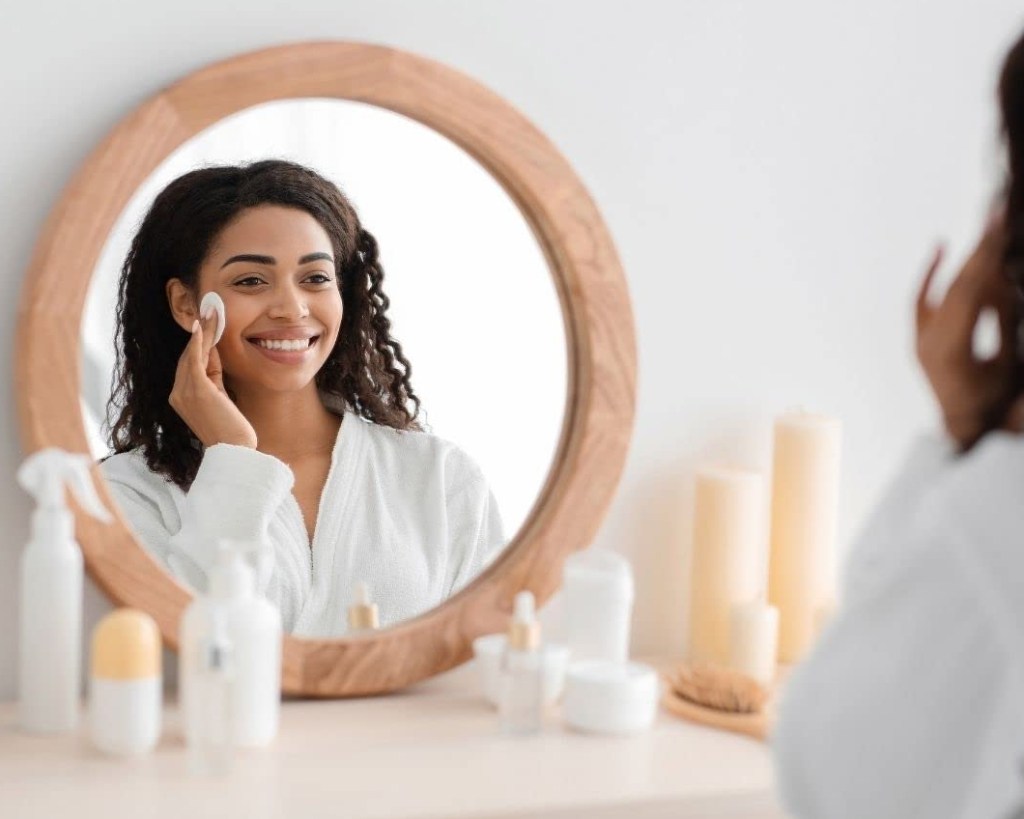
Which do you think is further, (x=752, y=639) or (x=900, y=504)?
(x=752, y=639)

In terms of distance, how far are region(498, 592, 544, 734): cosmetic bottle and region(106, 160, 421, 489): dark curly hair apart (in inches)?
9.2

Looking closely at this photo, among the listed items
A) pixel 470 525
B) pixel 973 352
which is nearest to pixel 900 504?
pixel 973 352

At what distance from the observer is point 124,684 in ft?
3.43

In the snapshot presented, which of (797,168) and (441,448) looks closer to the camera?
(441,448)

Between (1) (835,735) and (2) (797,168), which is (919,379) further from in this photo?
(1) (835,735)

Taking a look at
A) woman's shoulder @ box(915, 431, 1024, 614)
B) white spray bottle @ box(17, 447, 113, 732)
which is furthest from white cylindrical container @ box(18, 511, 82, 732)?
woman's shoulder @ box(915, 431, 1024, 614)

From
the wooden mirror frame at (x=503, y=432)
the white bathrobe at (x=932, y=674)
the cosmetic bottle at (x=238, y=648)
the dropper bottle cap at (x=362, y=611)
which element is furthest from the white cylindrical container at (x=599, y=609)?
the white bathrobe at (x=932, y=674)

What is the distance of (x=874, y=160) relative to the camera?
141 cm

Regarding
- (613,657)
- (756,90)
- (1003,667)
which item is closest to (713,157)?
(756,90)

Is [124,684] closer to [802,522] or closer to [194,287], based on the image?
[194,287]

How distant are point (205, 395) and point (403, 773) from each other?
36 cm

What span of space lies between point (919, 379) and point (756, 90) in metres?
0.37

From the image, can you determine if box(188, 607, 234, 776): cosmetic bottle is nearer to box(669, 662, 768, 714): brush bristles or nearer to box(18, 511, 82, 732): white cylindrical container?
box(18, 511, 82, 732): white cylindrical container

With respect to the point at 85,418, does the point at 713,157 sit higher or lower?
higher
